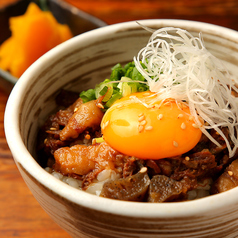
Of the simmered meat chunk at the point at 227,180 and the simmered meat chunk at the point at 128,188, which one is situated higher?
the simmered meat chunk at the point at 128,188

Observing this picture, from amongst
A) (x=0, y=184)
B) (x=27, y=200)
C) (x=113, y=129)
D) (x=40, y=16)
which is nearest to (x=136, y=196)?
(x=113, y=129)

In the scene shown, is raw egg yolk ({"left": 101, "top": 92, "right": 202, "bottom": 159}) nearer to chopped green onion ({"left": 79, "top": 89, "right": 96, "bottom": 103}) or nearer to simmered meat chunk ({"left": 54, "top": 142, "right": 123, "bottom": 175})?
simmered meat chunk ({"left": 54, "top": 142, "right": 123, "bottom": 175})

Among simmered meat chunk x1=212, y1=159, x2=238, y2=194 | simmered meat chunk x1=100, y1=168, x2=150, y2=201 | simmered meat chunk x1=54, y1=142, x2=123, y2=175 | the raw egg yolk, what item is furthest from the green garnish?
simmered meat chunk x1=212, y1=159, x2=238, y2=194

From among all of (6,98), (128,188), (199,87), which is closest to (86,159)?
(128,188)

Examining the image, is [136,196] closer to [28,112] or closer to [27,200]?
[28,112]

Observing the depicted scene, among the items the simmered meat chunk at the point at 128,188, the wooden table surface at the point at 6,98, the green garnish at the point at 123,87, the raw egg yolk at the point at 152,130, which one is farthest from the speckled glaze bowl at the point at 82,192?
the wooden table surface at the point at 6,98

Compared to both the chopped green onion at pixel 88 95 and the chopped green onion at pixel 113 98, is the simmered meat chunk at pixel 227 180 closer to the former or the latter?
the chopped green onion at pixel 113 98
